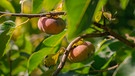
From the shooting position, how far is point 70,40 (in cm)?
97

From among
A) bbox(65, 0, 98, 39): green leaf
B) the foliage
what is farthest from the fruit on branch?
bbox(65, 0, 98, 39): green leaf

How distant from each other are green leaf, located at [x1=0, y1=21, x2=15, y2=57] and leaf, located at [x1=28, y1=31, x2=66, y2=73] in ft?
0.36

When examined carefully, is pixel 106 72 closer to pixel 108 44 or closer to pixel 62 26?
pixel 108 44

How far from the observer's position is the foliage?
3.09 ft

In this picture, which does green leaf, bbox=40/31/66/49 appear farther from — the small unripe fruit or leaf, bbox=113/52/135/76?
leaf, bbox=113/52/135/76

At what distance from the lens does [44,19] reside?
148 cm

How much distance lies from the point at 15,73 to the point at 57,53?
0.75m

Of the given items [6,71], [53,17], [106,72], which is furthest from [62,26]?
[6,71]

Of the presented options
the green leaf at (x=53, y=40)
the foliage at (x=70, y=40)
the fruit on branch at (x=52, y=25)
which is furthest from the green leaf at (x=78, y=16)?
the green leaf at (x=53, y=40)

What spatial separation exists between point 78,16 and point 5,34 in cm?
68

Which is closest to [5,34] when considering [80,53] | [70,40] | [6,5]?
[80,53]

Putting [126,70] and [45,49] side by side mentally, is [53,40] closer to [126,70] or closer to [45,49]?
[45,49]

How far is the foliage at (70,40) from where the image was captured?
0.94m

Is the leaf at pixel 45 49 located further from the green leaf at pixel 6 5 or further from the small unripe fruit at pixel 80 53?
the green leaf at pixel 6 5
